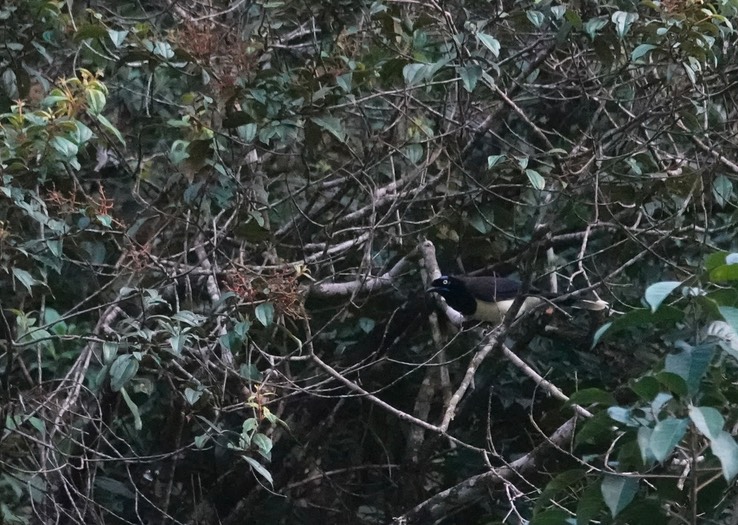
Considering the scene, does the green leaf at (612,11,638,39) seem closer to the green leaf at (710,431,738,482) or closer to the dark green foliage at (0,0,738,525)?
the dark green foliage at (0,0,738,525)

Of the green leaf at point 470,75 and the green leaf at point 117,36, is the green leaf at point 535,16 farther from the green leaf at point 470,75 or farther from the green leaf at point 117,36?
the green leaf at point 117,36

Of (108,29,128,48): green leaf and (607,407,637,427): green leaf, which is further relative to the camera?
(108,29,128,48): green leaf

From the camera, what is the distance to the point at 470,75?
335 cm

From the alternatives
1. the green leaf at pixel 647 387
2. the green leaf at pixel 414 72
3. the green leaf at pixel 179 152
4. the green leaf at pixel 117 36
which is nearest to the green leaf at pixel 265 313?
the green leaf at pixel 179 152

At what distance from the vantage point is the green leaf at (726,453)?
1.66m

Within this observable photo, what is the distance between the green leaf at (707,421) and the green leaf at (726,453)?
1 cm

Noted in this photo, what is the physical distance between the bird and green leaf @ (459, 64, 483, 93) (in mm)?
1403

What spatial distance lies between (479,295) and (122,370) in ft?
8.80

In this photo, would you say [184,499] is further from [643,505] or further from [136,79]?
[643,505]

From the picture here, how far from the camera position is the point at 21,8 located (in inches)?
157

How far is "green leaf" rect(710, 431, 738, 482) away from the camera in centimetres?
166

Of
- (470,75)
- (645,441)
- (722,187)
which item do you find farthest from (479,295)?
(645,441)

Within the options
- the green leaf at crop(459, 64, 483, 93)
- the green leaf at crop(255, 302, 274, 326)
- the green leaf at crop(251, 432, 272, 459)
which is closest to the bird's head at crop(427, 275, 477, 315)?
the green leaf at crop(459, 64, 483, 93)

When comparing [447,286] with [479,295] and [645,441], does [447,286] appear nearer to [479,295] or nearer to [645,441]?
[479,295]
